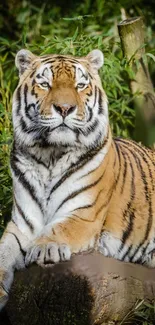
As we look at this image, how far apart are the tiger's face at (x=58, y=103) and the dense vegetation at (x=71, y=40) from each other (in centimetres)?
106

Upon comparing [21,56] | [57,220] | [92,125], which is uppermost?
[21,56]

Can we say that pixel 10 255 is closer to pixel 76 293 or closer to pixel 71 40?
pixel 76 293

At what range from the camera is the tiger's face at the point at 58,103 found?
5348mm

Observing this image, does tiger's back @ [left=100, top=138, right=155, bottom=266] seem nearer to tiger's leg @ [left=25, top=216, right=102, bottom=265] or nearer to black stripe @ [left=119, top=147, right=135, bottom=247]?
black stripe @ [left=119, top=147, right=135, bottom=247]

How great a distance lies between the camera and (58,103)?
5316mm

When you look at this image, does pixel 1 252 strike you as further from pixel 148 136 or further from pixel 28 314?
pixel 148 136

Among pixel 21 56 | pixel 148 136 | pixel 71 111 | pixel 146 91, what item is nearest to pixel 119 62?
pixel 146 91

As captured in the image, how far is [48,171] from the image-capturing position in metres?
5.58

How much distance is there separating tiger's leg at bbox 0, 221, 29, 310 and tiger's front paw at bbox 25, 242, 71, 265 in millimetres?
266

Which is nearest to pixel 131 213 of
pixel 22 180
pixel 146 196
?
pixel 146 196

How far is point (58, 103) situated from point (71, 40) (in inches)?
86.8

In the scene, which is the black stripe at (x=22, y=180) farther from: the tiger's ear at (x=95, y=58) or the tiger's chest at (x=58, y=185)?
the tiger's ear at (x=95, y=58)

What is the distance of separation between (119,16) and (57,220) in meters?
4.97

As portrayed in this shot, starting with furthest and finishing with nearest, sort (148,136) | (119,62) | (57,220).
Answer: (119,62) → (57,220) → (148,136)
